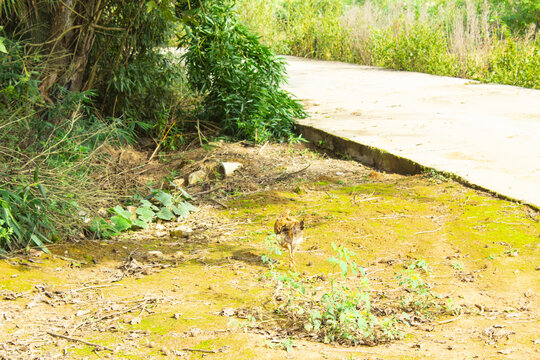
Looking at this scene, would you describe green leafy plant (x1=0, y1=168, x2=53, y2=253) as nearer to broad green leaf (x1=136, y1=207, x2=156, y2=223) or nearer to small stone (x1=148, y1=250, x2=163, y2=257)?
small stone (x1=148, y1=250, x2=163, y2=257)

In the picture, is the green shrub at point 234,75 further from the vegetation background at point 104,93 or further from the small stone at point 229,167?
the small stone at point 229,167

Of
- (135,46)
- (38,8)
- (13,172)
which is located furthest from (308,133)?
(13,172)

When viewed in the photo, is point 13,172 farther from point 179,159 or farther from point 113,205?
point 179,159

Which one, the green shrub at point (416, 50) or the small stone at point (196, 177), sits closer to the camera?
the small stone at point (196, 177)

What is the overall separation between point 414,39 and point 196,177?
649 centimetres

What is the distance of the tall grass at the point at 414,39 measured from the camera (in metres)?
8.69

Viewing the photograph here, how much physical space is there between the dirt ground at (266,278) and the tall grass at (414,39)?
5058 millimetres

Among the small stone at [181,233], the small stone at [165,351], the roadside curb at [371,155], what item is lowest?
the small stone at [181,233]

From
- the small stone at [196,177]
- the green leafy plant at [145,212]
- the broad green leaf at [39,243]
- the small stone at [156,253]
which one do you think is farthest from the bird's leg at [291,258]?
the small stone at [196,177]

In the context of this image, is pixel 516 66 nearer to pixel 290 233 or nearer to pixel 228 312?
pixel 290 233

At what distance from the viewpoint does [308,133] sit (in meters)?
5.80

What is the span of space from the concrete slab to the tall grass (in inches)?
33.1

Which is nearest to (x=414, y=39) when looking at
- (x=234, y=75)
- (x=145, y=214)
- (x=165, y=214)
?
(x=234, y=75)

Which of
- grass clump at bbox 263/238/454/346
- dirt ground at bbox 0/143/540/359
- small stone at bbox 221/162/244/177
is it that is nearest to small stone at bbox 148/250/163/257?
dirt ground at bbox 0/143/540/359
